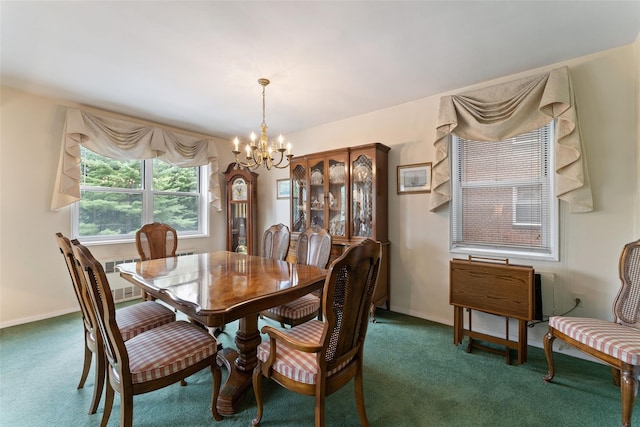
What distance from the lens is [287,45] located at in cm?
207

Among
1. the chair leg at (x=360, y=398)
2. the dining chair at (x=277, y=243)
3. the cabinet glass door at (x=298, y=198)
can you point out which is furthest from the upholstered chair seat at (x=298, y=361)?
the cabinet glass door at (x=298, y=198)

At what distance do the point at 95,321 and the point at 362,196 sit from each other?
2.65 m

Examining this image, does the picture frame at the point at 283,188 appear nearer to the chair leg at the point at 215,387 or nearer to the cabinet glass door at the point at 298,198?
the cabinet glass door at the point at 298,198

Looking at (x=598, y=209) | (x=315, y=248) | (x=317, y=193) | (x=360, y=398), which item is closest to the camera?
(x=360, y=398)

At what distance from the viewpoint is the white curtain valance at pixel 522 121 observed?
2201 millimetres

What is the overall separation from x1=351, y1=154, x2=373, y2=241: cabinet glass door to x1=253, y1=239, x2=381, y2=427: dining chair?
185 cm

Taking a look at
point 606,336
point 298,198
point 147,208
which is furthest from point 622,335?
point 147,208

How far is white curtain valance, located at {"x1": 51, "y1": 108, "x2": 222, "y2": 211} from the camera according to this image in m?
3.05

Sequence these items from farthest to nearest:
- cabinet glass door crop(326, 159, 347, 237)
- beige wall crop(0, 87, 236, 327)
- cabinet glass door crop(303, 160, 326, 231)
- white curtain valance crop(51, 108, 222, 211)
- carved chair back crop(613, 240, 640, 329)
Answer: cabinet glass door crop(303, 160, 326, 231), cabinet glass door crop(326, 159, 347, 237), white curtain valance crop(51, 108, 222, 211), beige wall crop(0, 87, 236, 327), carved chair back crop(613, 240, 640, 329)

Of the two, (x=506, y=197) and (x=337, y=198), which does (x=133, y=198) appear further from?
(x=506, y=197)

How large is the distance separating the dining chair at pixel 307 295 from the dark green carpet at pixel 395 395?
468 millimetres

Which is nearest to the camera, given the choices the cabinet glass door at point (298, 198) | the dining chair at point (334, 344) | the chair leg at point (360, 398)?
the dining chair at point (334, 344)

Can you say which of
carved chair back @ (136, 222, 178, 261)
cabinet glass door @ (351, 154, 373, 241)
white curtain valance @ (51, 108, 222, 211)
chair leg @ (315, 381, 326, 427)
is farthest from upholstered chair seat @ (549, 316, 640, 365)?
white curtain valance @ (51, 108, 222, 211)

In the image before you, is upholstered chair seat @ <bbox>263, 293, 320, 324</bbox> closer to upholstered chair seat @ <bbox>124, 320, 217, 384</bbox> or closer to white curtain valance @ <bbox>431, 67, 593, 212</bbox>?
upholstered chair seat @ <bbox>124, 320, 217, 384</bbox>
